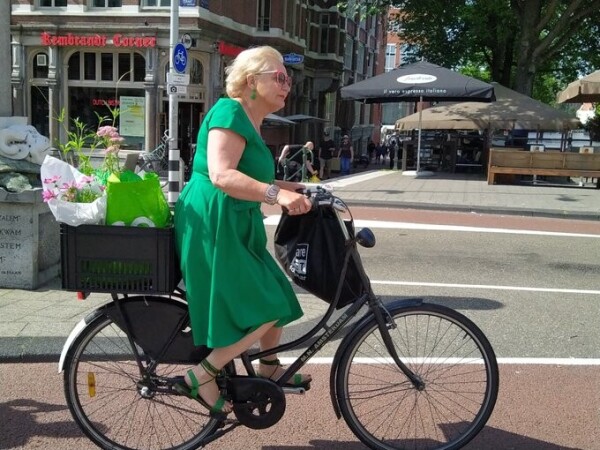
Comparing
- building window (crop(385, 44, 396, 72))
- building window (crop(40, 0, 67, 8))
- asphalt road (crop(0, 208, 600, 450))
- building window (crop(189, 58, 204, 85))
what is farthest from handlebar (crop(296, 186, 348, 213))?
building window (crop(385, 44, 396, 72))

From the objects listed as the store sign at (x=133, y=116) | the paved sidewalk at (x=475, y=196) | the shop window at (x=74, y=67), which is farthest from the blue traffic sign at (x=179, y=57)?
the shop window at (x=74, y=67)

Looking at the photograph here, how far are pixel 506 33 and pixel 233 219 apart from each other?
27.8 meters

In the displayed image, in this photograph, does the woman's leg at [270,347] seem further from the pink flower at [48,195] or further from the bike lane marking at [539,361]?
the bike lane marking at [539,361]

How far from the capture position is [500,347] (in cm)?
475

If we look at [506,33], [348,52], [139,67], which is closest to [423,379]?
[139,67]

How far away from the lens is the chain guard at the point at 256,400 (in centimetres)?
283

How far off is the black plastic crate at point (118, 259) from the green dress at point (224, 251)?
0.24ft

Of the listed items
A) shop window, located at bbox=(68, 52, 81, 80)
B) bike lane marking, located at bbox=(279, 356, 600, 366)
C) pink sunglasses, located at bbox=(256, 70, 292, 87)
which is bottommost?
bike lane marking, located at bbox=(279, 356, 600, 366)

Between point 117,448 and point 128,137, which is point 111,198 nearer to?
point 117,448

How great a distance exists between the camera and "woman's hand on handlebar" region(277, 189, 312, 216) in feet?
8.31

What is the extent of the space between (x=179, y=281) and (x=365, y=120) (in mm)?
54868

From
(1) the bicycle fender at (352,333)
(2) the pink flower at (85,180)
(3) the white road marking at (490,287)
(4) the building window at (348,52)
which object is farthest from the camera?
(4) the building window at (348,52)

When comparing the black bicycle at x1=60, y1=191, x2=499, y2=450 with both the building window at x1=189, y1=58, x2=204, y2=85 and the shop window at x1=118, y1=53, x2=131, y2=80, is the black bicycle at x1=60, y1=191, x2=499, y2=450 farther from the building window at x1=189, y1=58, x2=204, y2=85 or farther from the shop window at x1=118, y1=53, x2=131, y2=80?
the shop window at x1=118, y1=53, x2=131, y2=80

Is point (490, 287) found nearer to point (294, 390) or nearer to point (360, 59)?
point (294, 390)
